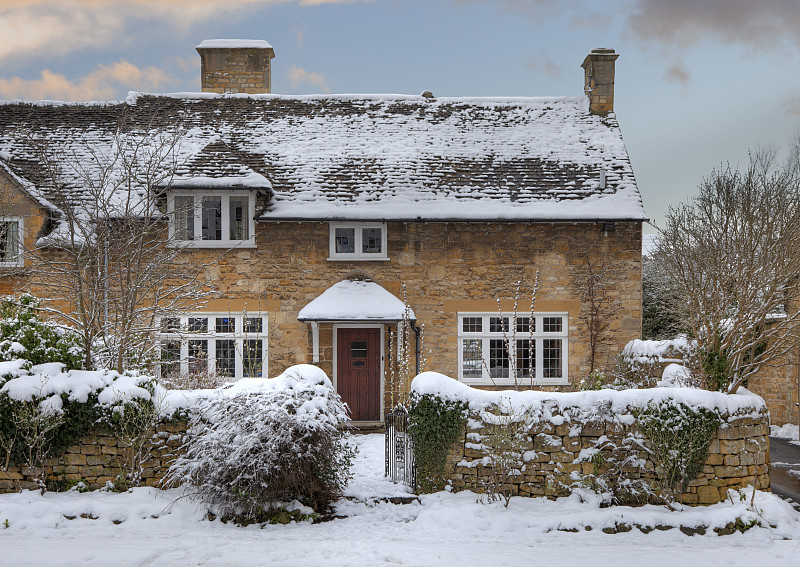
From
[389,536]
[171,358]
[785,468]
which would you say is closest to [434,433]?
[389,536]

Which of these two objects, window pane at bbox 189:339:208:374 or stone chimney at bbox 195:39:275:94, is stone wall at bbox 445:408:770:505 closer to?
window pane at bbox 189:339:208:374

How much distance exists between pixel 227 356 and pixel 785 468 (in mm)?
11943

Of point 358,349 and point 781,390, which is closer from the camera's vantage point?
point 358,349

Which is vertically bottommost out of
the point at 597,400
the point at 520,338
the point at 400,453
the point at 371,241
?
the point at 400,453

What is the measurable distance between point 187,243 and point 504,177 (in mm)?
8040

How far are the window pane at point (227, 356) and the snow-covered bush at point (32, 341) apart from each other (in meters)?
4.93

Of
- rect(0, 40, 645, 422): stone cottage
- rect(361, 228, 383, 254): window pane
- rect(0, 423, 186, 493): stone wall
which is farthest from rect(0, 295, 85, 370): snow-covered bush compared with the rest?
rect(361, 228, 383, 254): window pane

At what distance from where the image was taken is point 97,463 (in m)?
8.21

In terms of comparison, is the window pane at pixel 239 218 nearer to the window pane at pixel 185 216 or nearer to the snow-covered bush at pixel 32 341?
the window pane at pixel 185 216

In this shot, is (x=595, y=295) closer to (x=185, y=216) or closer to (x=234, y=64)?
(x=185, y=216)

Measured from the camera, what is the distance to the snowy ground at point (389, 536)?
21.3ft

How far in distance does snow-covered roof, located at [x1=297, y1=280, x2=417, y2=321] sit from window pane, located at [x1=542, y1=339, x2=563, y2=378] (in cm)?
338

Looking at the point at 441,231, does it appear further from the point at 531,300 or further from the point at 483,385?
the point at 483,385

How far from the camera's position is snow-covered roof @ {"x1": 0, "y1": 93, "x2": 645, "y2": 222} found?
14.0 meters
